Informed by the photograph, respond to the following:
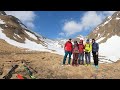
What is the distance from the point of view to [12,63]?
2339cm
